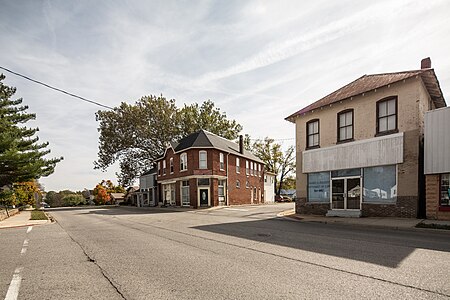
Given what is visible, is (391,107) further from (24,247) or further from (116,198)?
(116,198)

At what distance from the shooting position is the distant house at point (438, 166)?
13.4 m

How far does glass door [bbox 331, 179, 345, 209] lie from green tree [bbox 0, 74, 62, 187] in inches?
868

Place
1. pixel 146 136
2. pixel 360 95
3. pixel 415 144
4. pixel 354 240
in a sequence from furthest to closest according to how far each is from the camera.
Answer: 1. pixel 146 136
2. pixel 360 95
3. pixel 415 144
4. pixel 354 240

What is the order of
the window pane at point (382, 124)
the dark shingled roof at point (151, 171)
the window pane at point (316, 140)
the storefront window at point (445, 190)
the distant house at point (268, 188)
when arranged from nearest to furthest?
the storefront window at point (445, 190) < the window pane at point (382, 124) < the window pane at point (316, 140) < the dark shingled roof at point (151, 171) < the distant house at point (268, 188)

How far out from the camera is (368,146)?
1623cm

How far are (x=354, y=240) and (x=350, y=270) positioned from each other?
402 centimetres

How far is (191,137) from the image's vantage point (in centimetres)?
3628

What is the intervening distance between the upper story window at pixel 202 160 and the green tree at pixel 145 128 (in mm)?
13604

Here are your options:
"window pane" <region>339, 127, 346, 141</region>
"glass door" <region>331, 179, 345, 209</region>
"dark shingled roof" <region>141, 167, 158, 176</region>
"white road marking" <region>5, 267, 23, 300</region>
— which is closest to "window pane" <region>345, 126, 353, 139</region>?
"window pane" <region>339, 127, 346, 141</region>

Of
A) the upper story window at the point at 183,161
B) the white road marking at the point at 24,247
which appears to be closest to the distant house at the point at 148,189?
the upper story window at the point at 183,161

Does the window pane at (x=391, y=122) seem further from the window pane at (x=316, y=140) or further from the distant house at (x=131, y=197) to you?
the distant house at (x=131, y=197)

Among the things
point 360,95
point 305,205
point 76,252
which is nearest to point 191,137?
point 305,205

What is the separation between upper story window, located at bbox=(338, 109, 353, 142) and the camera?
1748cm

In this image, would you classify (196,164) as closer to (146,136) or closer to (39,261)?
(146,136)
